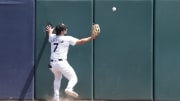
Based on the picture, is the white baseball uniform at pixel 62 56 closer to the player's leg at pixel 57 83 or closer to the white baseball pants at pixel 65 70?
the white baseball pants at pixel 65 70

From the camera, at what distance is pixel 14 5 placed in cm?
1077

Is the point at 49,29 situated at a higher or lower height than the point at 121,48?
higher

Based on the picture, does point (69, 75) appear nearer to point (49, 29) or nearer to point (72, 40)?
point (72, 40)

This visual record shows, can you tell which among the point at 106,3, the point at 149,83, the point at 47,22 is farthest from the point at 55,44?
the point at 149,83

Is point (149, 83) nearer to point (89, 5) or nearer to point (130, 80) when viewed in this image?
point (130, 80)

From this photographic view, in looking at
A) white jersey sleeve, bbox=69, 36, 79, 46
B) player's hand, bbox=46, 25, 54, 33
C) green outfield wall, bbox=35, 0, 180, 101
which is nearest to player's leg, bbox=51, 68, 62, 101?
green outfield wall, bbox=35, 0, 180, 101

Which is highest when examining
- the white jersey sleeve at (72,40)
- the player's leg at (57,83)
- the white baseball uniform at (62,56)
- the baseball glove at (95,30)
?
the baseball glove at (95,30)

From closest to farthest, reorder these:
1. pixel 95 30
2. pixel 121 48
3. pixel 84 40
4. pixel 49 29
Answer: pixel 95 30, pixel 84 40, pixel 49 29, pixel 121 48

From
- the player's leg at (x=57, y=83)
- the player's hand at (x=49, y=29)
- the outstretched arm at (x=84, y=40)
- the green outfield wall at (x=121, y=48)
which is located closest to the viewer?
the outstretched arm at (x=84, y=40)

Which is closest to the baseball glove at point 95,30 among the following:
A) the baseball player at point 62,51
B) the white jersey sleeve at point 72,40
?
the baseball player at point 62,51

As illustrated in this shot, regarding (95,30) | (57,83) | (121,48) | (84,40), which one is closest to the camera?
(95,30)

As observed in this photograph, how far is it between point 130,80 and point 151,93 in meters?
0.52

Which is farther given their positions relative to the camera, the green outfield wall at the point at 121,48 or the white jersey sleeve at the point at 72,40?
the green outfield wall at the point at 121,48

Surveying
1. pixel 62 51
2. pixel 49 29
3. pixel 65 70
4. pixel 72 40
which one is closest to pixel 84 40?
pixel 72 40
